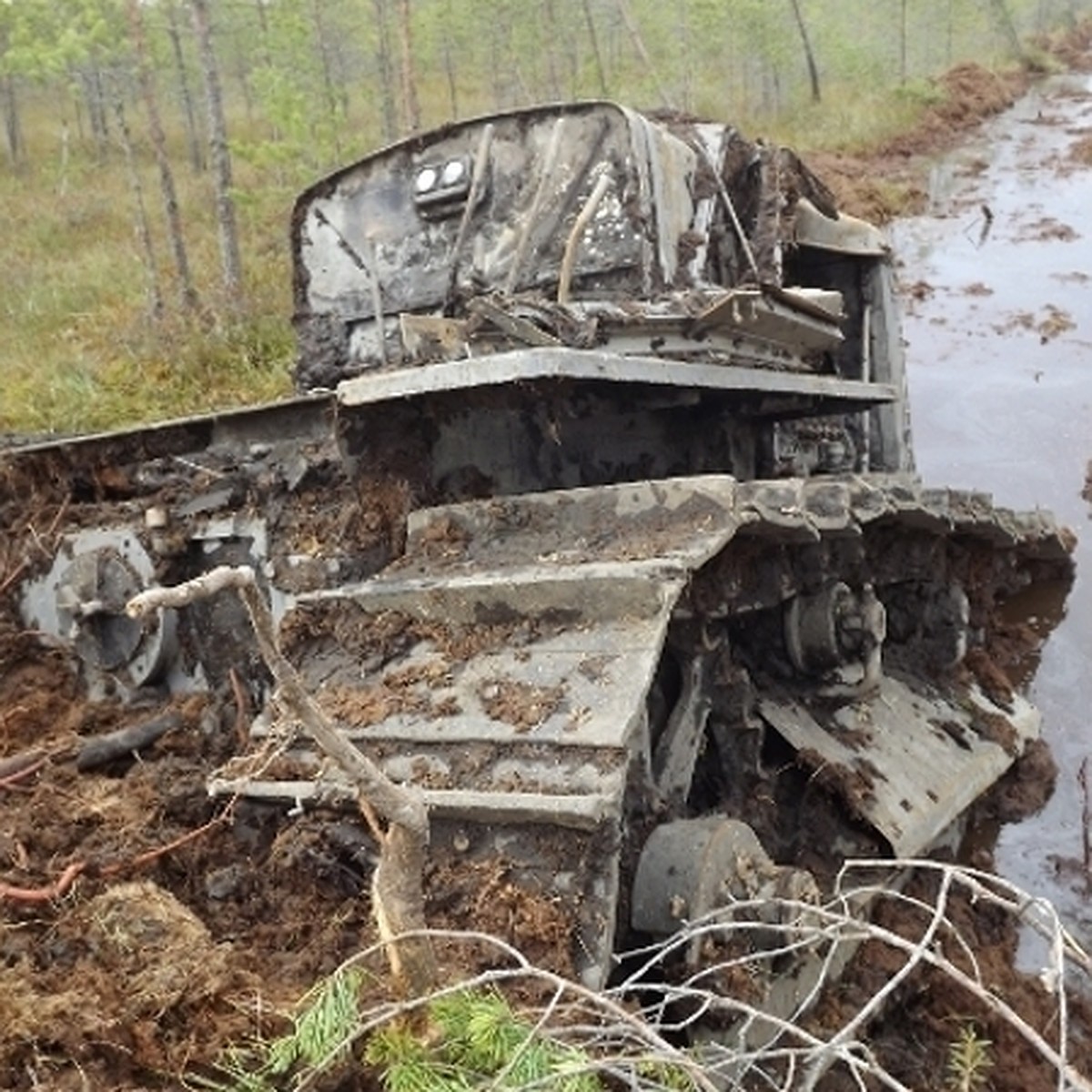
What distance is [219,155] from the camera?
48.0 feet

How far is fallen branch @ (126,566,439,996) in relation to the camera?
1.94 m

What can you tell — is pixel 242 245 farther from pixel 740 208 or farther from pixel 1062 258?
pixel 740 208

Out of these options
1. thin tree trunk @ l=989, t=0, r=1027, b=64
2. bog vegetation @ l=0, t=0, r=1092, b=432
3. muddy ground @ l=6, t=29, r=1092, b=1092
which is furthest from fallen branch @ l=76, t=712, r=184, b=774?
thin tree trunk @ l=989, t=0, r=1027, b=64

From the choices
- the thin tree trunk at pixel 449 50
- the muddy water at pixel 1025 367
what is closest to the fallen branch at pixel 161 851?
the muddy water at pixel 1025 367

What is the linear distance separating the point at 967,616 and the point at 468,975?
367 cm

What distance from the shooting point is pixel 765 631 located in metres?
4.52

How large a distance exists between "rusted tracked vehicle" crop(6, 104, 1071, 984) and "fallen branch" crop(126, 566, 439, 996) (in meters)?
0.60

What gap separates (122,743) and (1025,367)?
8887 mm

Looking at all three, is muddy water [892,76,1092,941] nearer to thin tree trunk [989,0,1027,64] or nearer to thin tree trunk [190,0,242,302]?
thin tree trunk [190,0,242,302]

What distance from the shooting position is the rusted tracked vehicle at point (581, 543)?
10.5 feet

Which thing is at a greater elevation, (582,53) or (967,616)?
(582,53)

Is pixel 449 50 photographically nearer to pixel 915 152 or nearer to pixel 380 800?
pixel 915 152

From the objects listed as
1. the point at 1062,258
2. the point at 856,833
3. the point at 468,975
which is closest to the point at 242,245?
the point at 1062,258

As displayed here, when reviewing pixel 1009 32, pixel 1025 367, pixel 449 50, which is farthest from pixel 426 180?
pixel 449 50
